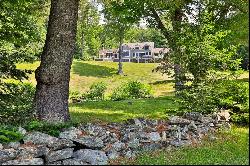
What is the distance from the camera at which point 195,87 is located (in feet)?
61.8

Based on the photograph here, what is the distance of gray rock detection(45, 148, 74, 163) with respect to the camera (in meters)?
10.8

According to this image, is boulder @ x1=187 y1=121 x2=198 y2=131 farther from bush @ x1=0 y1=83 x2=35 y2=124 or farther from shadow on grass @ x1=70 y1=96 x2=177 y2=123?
bush @ x1=0 y1=83 x2=35 y2=124

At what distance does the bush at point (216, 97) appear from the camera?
1836 centimetres

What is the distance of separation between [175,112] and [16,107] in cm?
697

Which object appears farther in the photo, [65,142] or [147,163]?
[65,142]

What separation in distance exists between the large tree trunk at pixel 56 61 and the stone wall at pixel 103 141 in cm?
169

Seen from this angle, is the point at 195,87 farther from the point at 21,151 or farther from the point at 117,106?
the point at 21,151

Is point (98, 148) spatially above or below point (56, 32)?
below

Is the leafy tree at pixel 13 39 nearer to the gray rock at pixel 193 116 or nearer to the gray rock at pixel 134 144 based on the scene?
the gray rock at pixel 134 144

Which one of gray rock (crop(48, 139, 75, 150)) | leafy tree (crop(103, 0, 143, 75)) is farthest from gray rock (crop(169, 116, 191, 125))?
leafy tree (crop(103, 0, 143, 75))

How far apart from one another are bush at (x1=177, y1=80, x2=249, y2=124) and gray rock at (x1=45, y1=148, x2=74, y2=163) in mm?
8410

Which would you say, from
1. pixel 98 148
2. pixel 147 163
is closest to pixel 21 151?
pixel 98 148

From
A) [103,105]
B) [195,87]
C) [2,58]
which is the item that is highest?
[2,58]

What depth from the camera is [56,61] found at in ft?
51.7
